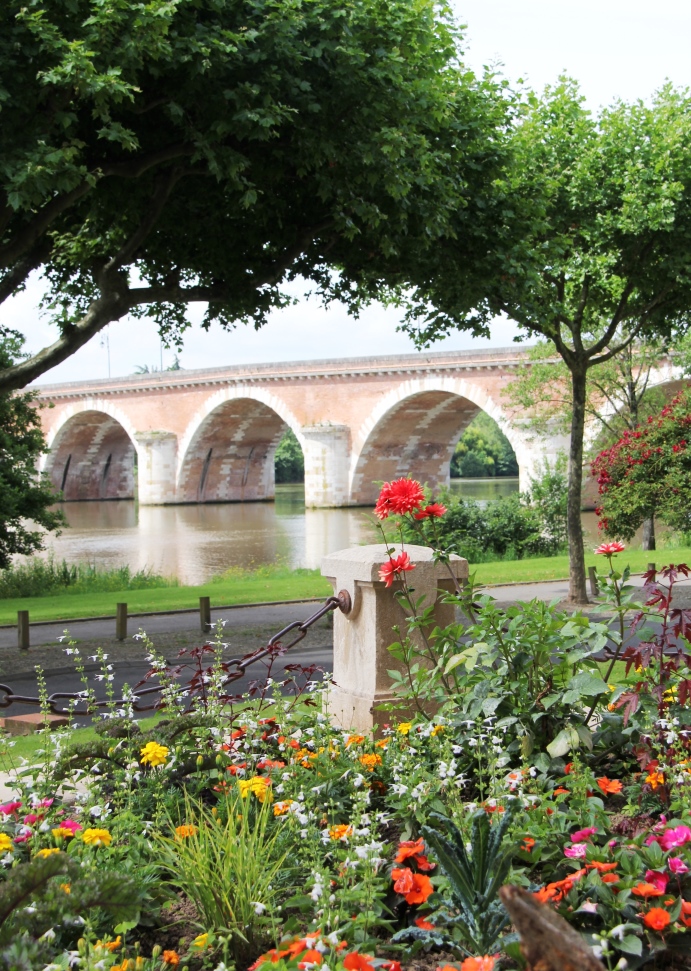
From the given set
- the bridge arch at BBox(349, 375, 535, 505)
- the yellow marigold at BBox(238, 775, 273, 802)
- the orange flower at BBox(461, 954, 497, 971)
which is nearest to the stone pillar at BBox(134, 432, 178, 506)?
the bridge arch at BBox(349, 375, 535, 505)

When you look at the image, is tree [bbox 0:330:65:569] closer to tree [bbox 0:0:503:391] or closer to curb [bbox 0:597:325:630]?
curb [bbox 0:597:325:630]

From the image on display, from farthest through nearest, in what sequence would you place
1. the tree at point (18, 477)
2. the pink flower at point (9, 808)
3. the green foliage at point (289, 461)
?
the green foliage at point (289, 461)
the tree at point (18, 477)
the pink flower at point (9, 808)

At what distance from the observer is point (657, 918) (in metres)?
2.42

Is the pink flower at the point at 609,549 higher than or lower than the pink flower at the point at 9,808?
higher

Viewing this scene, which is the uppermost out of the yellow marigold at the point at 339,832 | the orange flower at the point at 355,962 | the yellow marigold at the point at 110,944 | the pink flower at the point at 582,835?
the pink flower at the point at 582,835

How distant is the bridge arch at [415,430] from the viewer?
127 ft

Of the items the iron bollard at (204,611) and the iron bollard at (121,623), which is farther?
the iron bollard at (204,611)

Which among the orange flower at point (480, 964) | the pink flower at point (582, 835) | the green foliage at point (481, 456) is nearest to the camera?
the orange flower at point (480, 964)

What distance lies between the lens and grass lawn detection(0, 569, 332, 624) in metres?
13.3

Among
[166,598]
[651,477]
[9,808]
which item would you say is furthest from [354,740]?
[166,598]

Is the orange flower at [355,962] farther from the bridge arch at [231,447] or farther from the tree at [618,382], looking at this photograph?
the bridge arch at [231,447]

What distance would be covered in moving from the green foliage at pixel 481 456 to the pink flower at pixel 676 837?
7767 cm

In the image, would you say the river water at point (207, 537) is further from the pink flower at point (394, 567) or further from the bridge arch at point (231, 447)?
the pink flower at point (394, 567)

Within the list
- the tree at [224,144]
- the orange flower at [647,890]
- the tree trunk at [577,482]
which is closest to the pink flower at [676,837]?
the orange flower at [647,890]
